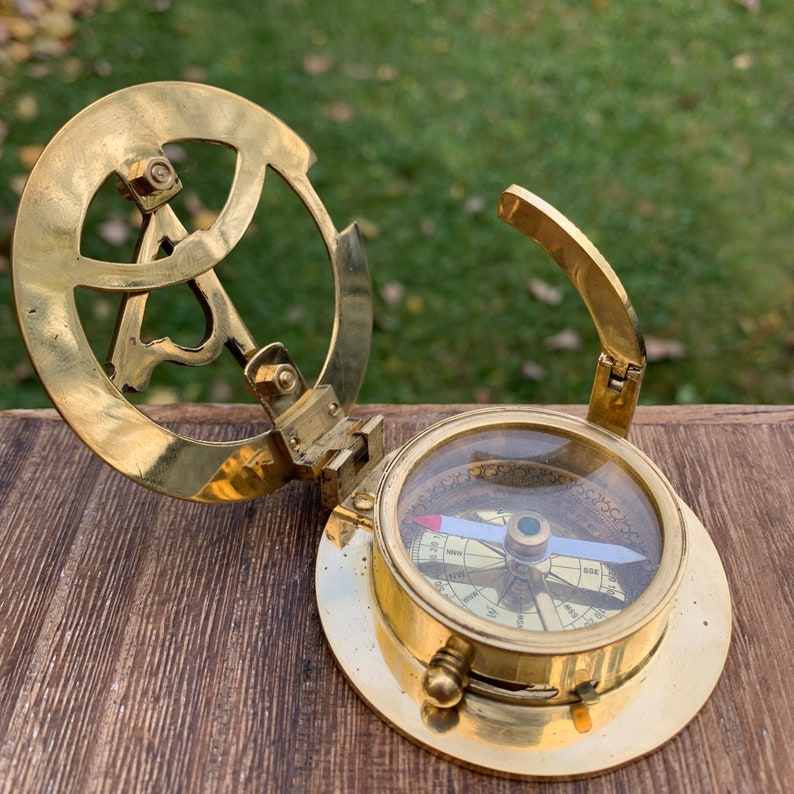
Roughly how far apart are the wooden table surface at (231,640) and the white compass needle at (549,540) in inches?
7.4

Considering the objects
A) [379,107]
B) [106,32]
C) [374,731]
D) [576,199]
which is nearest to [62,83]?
[106,32]

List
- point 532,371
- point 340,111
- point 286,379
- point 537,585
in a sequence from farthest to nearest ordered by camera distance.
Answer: point 340,111, point 532,371, point 286,379, point 537,585

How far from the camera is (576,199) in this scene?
238 centimetres

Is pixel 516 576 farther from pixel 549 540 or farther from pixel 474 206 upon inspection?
pixel 474 206

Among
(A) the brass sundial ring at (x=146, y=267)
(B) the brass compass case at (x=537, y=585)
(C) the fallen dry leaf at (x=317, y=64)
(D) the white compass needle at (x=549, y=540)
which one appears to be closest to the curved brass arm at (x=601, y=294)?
(B) the brass compass case at (x=537, y=585)

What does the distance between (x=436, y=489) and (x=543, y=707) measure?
0.28 metres

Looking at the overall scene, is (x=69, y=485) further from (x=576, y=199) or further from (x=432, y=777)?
(x=576, y=199)

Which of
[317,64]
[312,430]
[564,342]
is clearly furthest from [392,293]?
[312,430]

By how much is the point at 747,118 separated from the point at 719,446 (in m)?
1.70

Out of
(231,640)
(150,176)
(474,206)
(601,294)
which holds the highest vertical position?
(150,176)

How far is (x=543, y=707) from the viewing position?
0.91 metres

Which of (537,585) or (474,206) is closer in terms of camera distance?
(537,585)

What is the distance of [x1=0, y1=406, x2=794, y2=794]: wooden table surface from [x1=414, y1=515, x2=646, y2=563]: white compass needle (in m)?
0.19

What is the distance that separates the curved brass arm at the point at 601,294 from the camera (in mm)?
985
